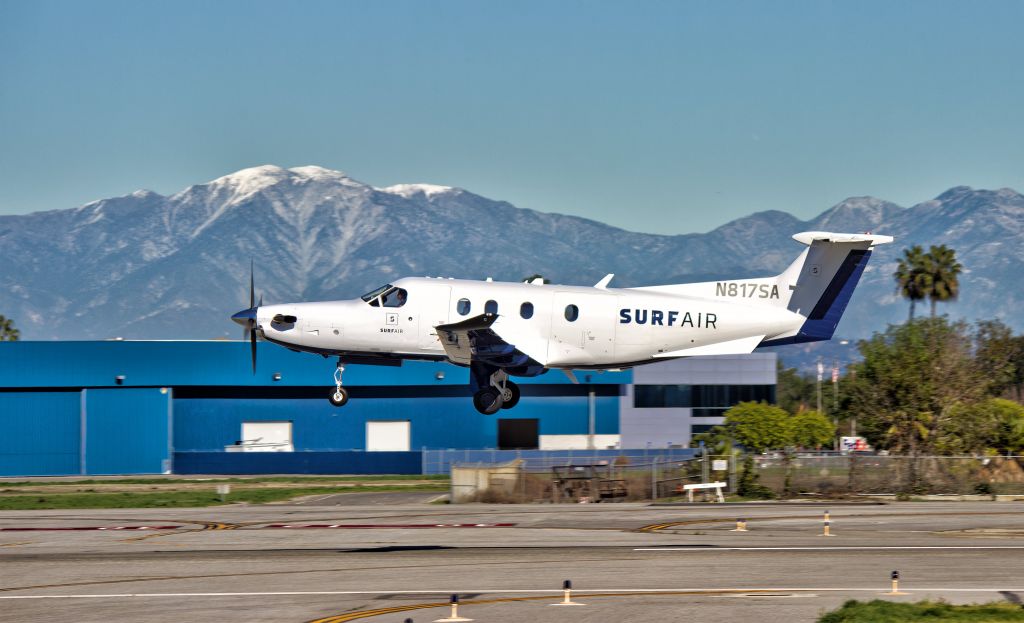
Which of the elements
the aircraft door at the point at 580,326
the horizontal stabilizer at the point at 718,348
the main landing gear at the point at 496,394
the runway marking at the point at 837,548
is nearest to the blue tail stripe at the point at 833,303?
the horizontal stabilizer at the point at 718,348

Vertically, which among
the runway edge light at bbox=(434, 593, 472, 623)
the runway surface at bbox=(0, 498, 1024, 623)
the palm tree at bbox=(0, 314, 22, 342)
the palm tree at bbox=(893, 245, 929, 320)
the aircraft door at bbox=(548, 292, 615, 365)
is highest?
the palm tree at bbox=(893, 245, 929, 320)

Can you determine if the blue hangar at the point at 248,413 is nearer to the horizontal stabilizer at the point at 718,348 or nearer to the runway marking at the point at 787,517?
the runway marking at the point at 787,517

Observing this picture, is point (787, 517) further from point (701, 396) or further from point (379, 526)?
point (701, 396)

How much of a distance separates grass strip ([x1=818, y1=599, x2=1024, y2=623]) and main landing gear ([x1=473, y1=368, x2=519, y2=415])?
1477 cm

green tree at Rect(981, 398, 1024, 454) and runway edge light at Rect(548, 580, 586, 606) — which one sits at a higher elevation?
green tree at Rect(981, 398, 1024, 454)

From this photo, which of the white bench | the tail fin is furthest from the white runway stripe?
the white bench

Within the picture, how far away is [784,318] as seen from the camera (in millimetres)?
35438

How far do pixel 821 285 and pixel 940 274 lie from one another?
288ft

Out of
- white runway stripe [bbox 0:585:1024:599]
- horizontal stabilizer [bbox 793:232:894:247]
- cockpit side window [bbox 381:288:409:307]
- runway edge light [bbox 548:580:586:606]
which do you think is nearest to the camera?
runway edge light [bbox 548:580:586:606]

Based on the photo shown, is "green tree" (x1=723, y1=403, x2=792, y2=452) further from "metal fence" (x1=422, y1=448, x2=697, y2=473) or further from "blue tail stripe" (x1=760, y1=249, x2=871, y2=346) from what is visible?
"blue tail stripe" (x1=760, y1=249, x2=871, y2=346)

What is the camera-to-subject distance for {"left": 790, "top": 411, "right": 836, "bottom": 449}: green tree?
84000 mm

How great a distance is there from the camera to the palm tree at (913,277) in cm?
11800

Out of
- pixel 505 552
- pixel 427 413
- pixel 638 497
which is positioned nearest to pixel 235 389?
pixel 427 413

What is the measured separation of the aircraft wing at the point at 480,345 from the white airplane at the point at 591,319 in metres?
0.03
